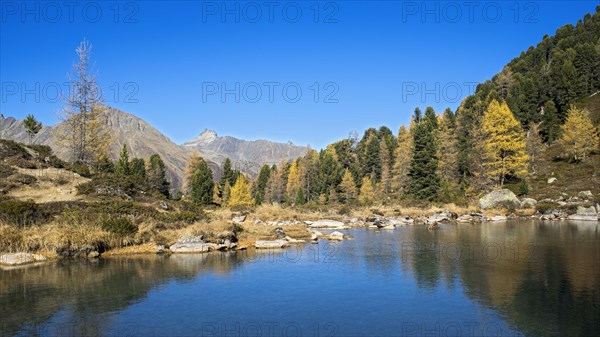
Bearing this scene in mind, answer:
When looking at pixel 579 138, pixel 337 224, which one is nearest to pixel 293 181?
pixel 579 138

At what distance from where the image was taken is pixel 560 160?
6744cm

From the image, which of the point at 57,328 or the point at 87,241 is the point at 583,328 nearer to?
the point at 57,328

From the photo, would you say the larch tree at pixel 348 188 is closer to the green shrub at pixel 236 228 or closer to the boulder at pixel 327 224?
the boulder at pixel 327 224

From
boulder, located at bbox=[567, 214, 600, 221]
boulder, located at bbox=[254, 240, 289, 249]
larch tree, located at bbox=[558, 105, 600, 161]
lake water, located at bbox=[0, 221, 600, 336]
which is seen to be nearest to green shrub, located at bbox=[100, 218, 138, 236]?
lake water, located at bbox=[0, 221, 600, 336]

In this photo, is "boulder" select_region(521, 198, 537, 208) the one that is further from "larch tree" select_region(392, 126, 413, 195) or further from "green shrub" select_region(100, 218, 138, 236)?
"green shrub" select_region(100, 218, 138, 236)

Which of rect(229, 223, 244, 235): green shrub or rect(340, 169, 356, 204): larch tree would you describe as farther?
rect(340, 169, 356, 204): larch tree

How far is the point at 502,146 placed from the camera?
58.6m

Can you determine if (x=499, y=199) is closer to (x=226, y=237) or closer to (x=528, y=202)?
(x=528, y=202)

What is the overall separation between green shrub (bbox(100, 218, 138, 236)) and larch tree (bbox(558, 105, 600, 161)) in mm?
64038

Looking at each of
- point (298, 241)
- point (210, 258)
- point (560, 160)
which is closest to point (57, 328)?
point (210, 258)

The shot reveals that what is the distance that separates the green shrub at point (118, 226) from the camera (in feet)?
77.9

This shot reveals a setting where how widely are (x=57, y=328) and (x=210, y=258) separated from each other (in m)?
11.4

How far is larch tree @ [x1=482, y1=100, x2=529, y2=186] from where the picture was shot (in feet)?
192

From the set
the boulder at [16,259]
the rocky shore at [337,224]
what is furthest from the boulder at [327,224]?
the boulder at [16,259]
